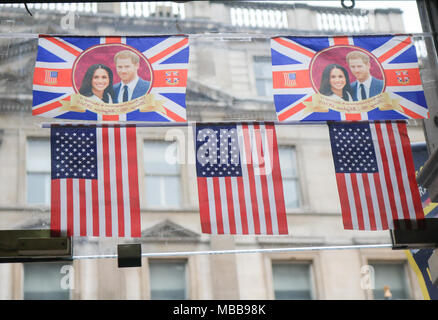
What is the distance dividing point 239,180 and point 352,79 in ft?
8.13

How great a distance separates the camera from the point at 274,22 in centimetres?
2500

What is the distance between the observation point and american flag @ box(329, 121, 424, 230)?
1100cm

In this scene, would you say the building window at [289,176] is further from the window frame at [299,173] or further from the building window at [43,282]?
the building window at [43,282]

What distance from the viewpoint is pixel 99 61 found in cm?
1173

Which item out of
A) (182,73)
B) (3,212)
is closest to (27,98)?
(3,212)

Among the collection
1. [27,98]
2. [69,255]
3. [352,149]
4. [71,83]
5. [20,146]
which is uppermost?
[27,98]

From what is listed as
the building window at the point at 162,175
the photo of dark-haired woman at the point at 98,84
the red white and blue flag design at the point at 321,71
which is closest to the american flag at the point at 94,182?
the photo of dark-haired woman at the point at 98,84

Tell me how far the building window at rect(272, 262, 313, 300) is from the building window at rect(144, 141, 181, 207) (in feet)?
11.8

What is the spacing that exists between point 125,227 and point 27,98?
41.2 feet

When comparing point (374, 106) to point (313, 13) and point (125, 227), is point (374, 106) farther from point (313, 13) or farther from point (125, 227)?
point (313, 13)

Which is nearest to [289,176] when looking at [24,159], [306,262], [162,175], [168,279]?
[306,262]

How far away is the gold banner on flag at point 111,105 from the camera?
11.3 metres

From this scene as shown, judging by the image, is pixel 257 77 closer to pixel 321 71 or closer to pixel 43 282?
pixel 43 282

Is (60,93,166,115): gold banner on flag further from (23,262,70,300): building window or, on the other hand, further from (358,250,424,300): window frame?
(358,250,424,300): window frame
